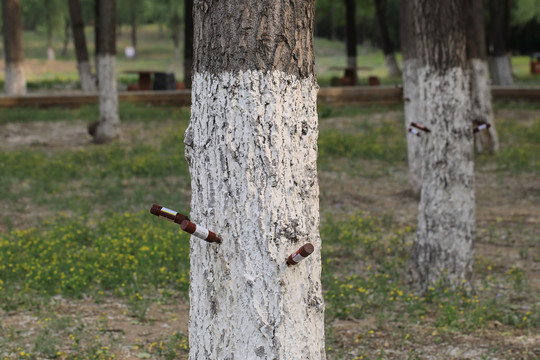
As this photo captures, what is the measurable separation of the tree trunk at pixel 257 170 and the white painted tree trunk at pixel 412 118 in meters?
6.85

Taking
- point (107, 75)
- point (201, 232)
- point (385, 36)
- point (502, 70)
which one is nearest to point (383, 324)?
point (201, 232)

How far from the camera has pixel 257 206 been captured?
3.07 metres

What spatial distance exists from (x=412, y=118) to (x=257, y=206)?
8.18 meters

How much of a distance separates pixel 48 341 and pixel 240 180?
2.80 m

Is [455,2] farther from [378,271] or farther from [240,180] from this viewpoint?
[240,180]

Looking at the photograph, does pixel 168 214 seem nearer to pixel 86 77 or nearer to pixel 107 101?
pixel 107 101

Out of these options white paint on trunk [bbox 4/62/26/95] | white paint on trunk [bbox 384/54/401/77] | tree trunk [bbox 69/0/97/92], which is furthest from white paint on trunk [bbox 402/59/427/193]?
white paint on trunk [bbox 384/54/401/77]

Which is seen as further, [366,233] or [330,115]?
[330,115]

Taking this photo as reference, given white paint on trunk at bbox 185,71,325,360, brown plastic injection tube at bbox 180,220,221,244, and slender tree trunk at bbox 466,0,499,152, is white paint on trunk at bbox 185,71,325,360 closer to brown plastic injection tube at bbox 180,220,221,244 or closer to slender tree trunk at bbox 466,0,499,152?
brown plastic injection tube at bbox 180,220,221,244

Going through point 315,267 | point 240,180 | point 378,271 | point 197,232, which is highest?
point 240,180

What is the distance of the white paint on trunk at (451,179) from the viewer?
20.8 feet

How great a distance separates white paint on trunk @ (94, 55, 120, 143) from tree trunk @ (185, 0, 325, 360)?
11.7 meters

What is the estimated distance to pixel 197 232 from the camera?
10.1ft

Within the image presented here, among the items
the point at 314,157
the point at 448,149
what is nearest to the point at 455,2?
the point at 448,149
